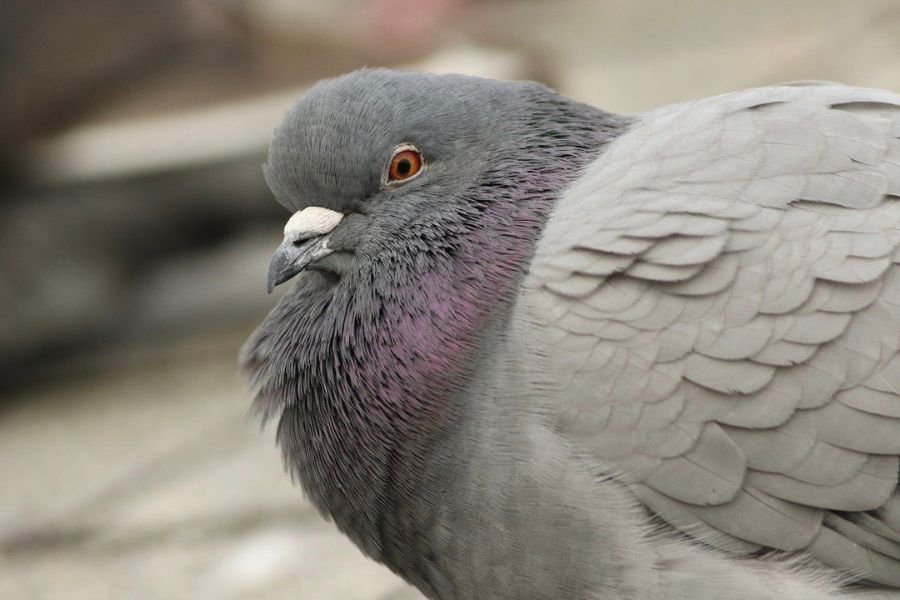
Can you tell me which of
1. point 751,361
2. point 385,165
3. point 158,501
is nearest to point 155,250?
point 158,501

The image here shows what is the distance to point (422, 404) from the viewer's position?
3.67 metres

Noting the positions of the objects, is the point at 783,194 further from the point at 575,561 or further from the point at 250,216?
the point at 250,216

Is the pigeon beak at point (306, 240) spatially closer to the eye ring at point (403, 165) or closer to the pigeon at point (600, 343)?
the pigeon at point (600, 343)

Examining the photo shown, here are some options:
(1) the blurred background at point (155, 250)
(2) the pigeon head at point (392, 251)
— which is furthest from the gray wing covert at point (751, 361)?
(1) the blurred background at point (155, 250)

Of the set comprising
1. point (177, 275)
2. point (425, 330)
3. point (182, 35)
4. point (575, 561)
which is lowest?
point (575, 561)

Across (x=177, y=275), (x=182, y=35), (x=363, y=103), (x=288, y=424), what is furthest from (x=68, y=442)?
(x=363, y=103)

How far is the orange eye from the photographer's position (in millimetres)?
3928

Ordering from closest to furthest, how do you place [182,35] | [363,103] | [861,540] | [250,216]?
[861,540]
[363,103]
[182,35]
[250,216]

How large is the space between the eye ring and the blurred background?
7.13 feet

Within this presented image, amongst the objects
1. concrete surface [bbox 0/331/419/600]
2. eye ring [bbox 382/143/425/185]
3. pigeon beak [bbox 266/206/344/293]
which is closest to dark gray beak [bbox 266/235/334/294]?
pigeon beak [bbox 266/206/344/293]

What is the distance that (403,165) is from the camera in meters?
3.94

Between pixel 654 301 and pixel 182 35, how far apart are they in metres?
5.48

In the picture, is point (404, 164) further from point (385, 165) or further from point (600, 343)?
point (600, 343)

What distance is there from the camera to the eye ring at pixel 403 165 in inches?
154
